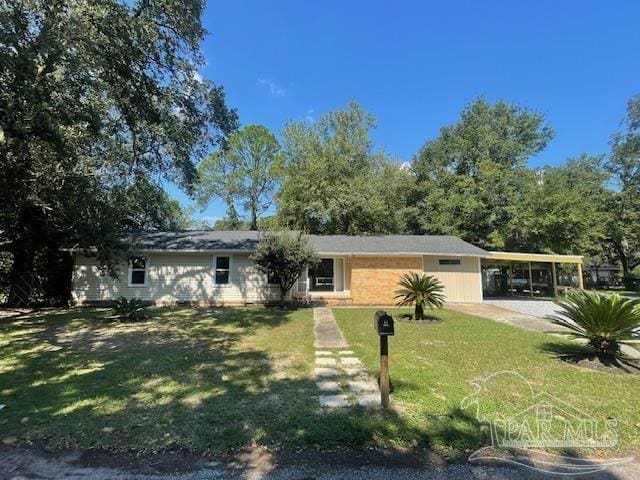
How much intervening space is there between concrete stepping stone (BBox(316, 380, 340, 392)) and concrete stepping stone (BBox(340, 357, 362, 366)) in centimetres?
104

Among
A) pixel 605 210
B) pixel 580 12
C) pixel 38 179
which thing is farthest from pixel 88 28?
pixel 605 210

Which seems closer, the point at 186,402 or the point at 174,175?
the point at 186,402

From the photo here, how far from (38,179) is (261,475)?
9.72 metres

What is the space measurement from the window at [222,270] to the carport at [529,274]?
1206 cm

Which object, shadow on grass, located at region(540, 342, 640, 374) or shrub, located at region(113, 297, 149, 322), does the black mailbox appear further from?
shrub, located at region(113, 297, 149, 322)

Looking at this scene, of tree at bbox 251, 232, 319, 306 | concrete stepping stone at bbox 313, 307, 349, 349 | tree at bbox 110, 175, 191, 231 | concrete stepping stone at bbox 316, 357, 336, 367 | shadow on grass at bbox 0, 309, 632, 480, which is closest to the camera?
shadow on grass at bbox 0, 309, 632, 480

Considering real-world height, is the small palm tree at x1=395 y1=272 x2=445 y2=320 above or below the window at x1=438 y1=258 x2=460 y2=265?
below

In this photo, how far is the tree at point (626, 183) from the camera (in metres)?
27.9

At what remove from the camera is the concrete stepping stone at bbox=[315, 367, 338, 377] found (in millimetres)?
5547

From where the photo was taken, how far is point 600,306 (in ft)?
19.9

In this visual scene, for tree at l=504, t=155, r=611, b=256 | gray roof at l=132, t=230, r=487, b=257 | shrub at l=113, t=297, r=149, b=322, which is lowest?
shrub at l=113, t=297, r=149, b=322

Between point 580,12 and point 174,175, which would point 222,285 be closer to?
point 174,175

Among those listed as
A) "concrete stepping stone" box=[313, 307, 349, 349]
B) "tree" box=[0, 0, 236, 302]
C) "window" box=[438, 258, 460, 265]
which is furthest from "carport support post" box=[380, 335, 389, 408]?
"window" box=[438, 258, 460, 265]

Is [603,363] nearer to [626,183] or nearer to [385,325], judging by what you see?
[385,325]
